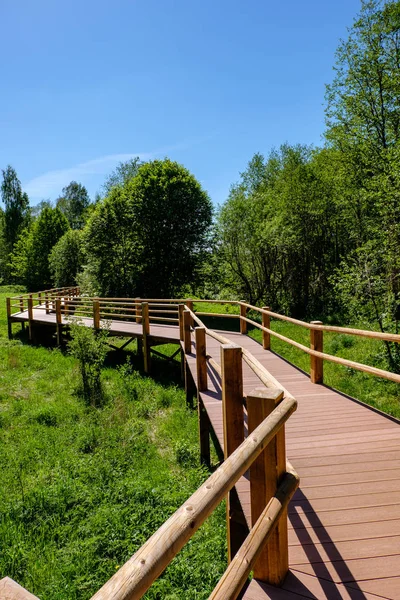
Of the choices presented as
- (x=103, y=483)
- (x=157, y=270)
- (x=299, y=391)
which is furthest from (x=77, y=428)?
(x=157, y=270)

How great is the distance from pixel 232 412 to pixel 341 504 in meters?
0.96

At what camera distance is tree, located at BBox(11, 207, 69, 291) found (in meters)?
35.2

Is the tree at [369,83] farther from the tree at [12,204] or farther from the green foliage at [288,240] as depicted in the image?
the tree at [12,204]

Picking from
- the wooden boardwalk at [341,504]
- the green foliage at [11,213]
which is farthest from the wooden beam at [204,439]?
the green foliage at [11,213]

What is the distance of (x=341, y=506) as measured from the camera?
2.60m

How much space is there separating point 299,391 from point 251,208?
16.2 meters

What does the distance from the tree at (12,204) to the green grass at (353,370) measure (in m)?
40.0

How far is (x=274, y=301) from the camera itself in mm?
20719

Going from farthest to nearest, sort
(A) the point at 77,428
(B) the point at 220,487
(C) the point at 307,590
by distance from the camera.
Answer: (A) the point at 77,428 < (C) the point at 307,590 < (B) the point at 220,487

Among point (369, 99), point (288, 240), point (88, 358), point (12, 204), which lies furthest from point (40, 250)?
point (369, 99)

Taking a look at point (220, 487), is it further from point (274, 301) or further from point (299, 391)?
point (274, 301)

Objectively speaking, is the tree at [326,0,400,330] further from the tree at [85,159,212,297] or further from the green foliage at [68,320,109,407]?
the tree at [85,159,212,297]

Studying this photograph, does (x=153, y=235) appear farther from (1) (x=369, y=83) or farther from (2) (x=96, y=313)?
(1) (x=369, y=83)

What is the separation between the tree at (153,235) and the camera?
19.5 metres
